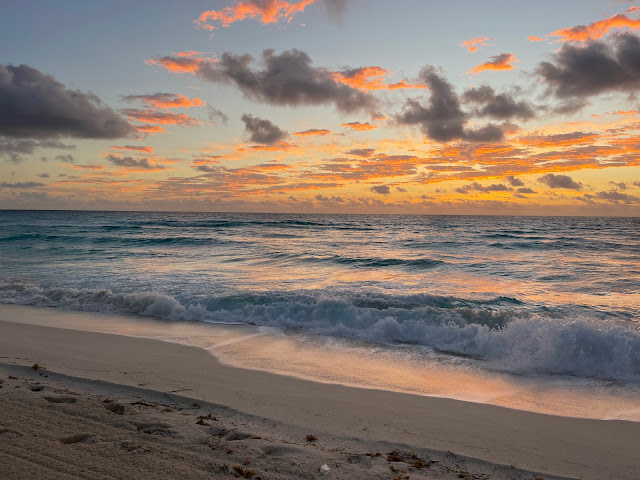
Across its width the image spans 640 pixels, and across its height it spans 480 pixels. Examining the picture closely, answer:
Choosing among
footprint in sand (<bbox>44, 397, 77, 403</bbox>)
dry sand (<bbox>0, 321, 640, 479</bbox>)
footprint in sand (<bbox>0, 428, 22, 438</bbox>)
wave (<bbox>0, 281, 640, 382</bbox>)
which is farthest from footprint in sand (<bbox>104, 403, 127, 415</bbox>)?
wave (<bbox>0, 281, 640, 382</bbox>)

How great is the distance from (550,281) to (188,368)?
15.4 meters

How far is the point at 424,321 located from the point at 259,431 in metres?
6.42

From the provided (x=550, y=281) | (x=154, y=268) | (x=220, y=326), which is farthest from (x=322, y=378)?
(x=154, y=268)

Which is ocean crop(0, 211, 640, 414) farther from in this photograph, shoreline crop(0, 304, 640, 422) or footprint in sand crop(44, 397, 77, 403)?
footprint in sand crop(44, 397, 77, 403)

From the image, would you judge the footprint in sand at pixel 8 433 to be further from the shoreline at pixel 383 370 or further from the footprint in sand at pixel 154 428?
the shoreline at pixel 383 370

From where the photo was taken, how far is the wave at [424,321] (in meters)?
7.74

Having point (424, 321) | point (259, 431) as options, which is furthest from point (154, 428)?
point (424, 321)

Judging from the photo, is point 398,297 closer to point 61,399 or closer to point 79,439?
point 61,399

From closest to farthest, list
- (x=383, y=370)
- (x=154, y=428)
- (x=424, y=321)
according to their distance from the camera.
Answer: (x=154, y=428), (x=383, y=370), (x=424, y=321)

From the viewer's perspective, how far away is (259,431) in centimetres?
455

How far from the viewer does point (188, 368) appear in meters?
6.75

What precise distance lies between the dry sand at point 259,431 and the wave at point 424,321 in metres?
2.74

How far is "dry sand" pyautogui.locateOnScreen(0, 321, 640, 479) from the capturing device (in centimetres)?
365

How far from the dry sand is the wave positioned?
274cm
